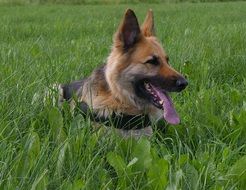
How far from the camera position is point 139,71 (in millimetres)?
3859

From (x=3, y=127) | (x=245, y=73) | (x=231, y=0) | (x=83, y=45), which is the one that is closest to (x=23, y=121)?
(x=3, y=127)

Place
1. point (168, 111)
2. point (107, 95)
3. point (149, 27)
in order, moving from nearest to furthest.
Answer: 1. point (168, 111)
2. point (107, 95)
3. point (149, 27)

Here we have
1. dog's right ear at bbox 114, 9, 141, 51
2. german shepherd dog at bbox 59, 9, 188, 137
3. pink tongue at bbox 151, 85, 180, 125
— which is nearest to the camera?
pink tongue at bbox 151, 85, 180, 125

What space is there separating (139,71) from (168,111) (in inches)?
17.7

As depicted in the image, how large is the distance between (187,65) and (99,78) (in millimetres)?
1511

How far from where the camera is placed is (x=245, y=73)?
17.5ft

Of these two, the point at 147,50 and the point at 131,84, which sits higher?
the point at 147,50

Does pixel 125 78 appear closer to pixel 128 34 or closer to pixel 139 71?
pixel 139 71

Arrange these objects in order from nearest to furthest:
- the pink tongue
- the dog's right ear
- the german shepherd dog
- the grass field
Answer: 1. the grass field
2. the pink tongue
3. the german shepherd dog
4. the dog's right ear

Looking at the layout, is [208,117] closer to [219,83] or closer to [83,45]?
[219,83]

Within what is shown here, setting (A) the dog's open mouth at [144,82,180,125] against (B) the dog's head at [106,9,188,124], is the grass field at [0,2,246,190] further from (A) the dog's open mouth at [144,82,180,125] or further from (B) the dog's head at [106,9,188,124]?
(B) the dog's head at [106,9,188,124]

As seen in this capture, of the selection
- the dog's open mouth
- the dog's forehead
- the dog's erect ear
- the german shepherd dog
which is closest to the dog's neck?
the german shepherd dog

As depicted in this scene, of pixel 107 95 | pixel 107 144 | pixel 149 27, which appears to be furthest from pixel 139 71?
pixel 107 144

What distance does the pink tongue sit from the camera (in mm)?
3508
